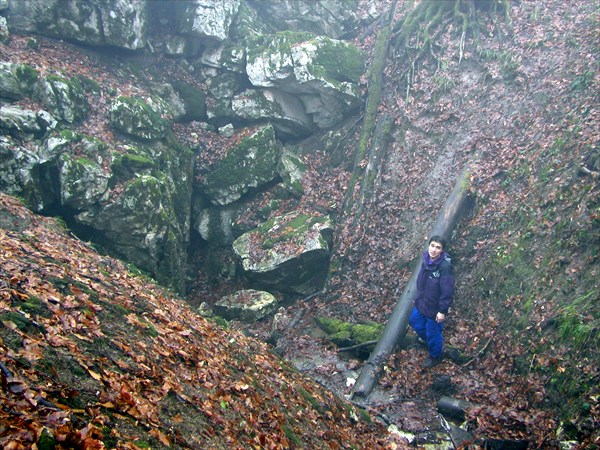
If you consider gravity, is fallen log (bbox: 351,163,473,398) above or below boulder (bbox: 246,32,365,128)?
below

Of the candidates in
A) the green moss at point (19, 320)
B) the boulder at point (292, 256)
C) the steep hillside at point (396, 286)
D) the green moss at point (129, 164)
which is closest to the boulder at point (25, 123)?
the steep hillside at point (396, 286)

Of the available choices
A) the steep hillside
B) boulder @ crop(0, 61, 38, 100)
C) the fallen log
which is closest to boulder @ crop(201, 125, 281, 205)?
the steep hillside

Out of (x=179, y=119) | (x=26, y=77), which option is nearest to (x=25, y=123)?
(x=26, y=77)

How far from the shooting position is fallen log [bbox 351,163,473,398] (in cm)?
754

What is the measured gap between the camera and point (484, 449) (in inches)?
222

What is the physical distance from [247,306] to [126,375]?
23.0 ft

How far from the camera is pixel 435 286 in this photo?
24.4ft

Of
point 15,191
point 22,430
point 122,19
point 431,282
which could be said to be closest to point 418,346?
point 431,282

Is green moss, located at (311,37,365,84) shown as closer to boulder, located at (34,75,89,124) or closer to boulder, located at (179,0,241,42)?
boulder, located at (179,0,241,42)

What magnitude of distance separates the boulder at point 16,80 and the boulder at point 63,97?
0.52 feet

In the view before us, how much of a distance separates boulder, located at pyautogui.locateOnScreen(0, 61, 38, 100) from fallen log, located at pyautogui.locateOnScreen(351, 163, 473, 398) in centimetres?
905

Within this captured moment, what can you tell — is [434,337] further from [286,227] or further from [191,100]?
[191,100]

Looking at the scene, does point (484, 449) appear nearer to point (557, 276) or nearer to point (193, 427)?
point (557, 276)

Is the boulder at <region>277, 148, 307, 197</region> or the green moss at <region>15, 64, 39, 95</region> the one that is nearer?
the green moss at <region>15, 64, 39, 95</region>
